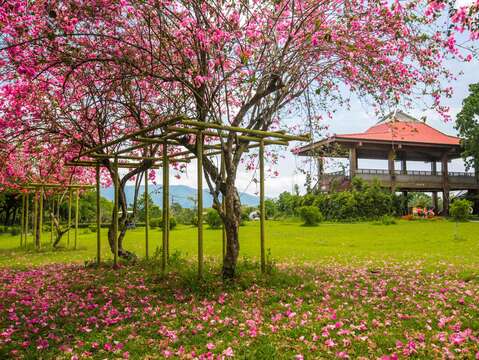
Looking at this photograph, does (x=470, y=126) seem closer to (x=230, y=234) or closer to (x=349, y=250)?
(x=349, y=250)

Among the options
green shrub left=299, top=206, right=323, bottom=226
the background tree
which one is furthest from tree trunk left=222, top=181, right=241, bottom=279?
the background tree

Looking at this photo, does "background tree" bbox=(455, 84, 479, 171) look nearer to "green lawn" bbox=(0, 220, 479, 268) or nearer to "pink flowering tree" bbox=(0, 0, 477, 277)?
"green lawn" bbox=(0, 220, 479, 268)

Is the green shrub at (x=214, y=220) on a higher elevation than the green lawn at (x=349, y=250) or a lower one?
higher

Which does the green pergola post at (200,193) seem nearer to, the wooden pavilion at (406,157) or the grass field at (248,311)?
the grass field at (248,311)

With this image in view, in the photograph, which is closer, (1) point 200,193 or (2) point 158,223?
(1) point 200,193

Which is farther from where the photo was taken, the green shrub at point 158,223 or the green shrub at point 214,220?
the green shrub at point 158,223

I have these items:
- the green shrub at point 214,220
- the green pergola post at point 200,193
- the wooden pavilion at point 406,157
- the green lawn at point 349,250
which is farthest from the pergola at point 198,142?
the wooden pavilion at point 406,157

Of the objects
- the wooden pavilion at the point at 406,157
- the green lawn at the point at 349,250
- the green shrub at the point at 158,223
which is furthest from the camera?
the wooden pavilion at the point at 406,157

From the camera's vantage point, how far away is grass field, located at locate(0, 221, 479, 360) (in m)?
3.88

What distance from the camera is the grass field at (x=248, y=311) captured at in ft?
12.7

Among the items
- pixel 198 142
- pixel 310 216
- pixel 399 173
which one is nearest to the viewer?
pixel 198 142

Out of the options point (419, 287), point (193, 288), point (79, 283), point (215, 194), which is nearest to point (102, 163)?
point (79, 283)

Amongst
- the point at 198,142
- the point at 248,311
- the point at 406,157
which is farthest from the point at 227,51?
the point at 406,157

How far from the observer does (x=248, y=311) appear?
500cm
